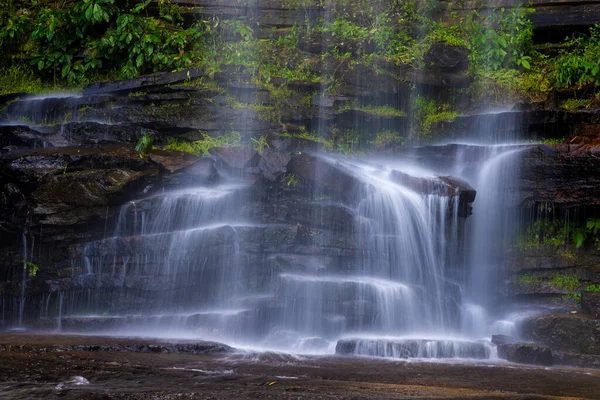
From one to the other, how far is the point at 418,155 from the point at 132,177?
5754mm

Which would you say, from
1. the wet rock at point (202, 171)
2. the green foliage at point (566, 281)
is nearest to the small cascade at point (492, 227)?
the green foliage at point (566, 281)

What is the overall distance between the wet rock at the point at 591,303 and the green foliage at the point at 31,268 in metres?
9.22

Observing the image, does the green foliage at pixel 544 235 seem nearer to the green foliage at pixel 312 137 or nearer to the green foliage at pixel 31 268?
the green foliage at pixel 312 137

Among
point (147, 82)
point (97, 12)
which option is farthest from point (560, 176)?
point (97, 12)

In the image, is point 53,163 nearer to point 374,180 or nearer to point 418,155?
point 374,180

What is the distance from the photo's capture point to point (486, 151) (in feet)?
37.1

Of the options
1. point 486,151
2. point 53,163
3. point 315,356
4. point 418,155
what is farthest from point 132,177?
point 486,151

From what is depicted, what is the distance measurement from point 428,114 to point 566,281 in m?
4.79

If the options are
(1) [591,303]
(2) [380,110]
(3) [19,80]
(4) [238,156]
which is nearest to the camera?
(1) [591,303]

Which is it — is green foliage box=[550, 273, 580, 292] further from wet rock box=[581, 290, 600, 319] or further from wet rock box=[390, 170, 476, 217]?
wet rock box=[390, 170, 476, 217]

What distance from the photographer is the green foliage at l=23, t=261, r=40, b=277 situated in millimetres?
10023

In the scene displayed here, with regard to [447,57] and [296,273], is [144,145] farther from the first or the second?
[447,57]

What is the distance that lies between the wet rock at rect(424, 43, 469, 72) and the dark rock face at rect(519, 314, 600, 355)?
6.26m

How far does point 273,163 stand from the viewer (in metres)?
10.9
